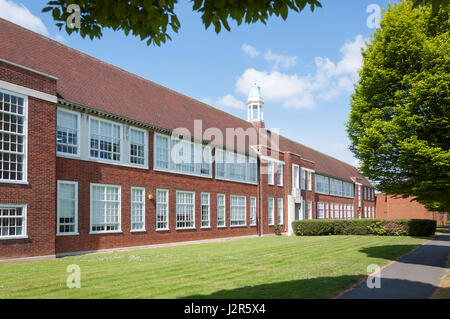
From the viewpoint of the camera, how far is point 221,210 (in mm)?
29562

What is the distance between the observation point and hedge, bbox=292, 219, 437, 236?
32.1 m

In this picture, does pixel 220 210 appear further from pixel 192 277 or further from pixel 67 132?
pixel 192 277

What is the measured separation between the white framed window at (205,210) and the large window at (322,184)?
24.1 meters

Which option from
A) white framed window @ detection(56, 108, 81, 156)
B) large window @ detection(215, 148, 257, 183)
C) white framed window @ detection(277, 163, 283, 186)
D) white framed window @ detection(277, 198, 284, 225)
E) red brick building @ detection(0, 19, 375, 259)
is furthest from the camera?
white framed window @ detection(277, 163, 283, 186)

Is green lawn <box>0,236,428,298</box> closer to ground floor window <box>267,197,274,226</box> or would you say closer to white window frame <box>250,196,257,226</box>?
white window frame <box>250,196,257,226</box>

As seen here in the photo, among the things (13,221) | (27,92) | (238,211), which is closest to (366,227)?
(238,211)

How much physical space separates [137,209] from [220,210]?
8902 millimetres

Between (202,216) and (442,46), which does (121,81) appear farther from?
(442,46)

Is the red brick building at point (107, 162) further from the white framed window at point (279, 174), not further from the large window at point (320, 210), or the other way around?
the large window at point (320, 210)

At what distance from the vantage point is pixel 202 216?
2734 centimetres

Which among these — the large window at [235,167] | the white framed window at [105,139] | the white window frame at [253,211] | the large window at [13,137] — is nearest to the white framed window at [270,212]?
the white window frame at [253,211]

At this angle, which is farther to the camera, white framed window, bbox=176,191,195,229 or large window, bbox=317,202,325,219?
large window, bbox=317,202,325,219

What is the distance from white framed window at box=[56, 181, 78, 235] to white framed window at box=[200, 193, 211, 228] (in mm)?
10326

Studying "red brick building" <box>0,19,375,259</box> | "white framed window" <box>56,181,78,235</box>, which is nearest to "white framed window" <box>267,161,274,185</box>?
"red brick building" <box>0,19,375,259</box>
